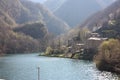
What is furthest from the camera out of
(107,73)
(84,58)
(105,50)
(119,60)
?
(84,58)

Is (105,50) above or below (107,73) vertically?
above

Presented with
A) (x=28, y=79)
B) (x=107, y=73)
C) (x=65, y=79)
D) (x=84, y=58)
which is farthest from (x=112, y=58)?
(x=84, y=58)

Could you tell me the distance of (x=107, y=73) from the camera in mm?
111688

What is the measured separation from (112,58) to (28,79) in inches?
1384

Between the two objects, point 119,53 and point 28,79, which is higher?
point 119,53

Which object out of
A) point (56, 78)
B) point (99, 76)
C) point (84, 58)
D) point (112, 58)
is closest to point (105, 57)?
point (112, 58)

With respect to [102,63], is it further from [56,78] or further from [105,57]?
[56,78]

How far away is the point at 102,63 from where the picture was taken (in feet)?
413

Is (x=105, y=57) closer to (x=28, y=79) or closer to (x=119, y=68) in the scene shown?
(x=119, y=68)

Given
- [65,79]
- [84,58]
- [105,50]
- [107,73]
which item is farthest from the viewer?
[84,58]

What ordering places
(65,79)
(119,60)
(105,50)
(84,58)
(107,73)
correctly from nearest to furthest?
(65,79) < (107,73) < (119,60) < (105,50) < (84,58)

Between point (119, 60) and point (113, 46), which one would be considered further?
point (113, 46)

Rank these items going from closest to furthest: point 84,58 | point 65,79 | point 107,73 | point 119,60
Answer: point 65,79 → point 107,73 → point 119,60 → point 84,58

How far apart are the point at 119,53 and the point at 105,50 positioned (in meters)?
7.44
